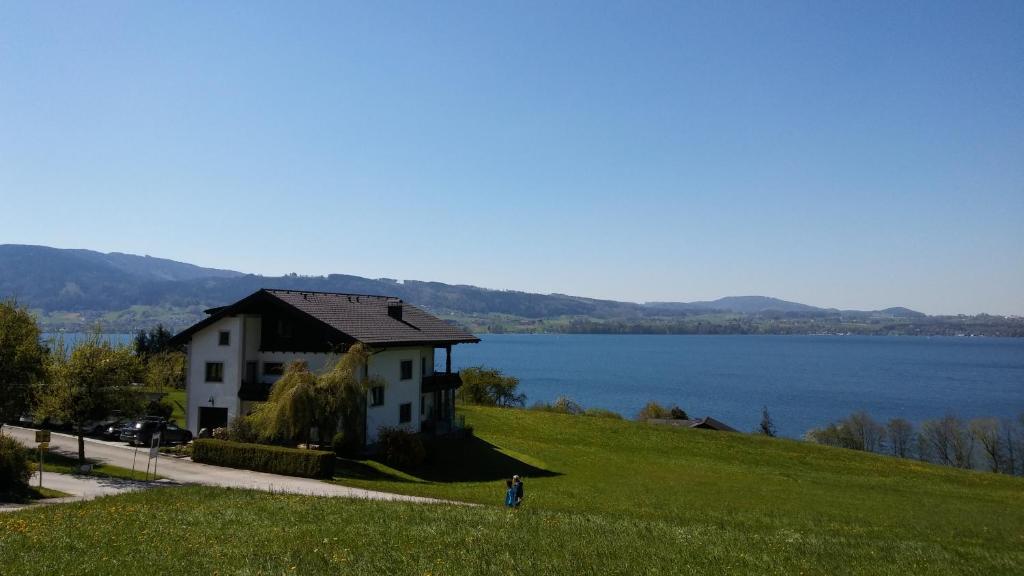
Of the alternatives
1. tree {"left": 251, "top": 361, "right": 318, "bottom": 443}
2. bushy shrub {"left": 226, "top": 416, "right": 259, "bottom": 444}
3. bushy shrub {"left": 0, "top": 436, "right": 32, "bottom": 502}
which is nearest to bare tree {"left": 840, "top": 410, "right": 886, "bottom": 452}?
tree {"left": 251, "top": 361, "right": 318, "bottom": 443}

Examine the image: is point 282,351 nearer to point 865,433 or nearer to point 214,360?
point 214,360

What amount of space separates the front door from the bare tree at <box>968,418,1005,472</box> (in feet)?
270

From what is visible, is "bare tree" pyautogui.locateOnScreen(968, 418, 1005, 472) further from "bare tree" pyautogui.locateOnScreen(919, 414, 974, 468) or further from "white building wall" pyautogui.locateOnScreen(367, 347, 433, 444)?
"white building wall" pyautogui.locateOnScreen(367, 347, 433, 444)

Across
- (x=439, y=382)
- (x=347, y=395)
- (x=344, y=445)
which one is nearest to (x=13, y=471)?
(x=347, y=395)

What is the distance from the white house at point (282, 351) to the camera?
3875 centimetres

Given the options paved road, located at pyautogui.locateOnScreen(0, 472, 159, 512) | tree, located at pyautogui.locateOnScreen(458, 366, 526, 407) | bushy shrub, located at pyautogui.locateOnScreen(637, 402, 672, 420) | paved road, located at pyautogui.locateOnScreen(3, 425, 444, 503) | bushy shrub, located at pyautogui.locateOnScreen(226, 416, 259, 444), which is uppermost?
bushy shrub, located at pyautogui.locateOnScreen(226, 416, 259, 444)

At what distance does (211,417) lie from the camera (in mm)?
40594

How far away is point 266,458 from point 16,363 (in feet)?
36.5

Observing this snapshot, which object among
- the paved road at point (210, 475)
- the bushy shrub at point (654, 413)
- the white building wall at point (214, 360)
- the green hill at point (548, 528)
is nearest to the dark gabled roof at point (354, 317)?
the white building wall at point (214, 360)

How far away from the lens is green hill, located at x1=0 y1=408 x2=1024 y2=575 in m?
13.7

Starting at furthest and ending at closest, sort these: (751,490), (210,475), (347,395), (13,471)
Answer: (751,490)
(347,395)
(210,475)
(13,471)

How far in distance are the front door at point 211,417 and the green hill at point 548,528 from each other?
1111 cm

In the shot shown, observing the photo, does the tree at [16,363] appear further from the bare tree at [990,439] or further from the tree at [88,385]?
the bare tree at [990,439]

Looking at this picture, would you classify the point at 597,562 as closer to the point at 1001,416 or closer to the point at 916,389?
the point at 1001,416
